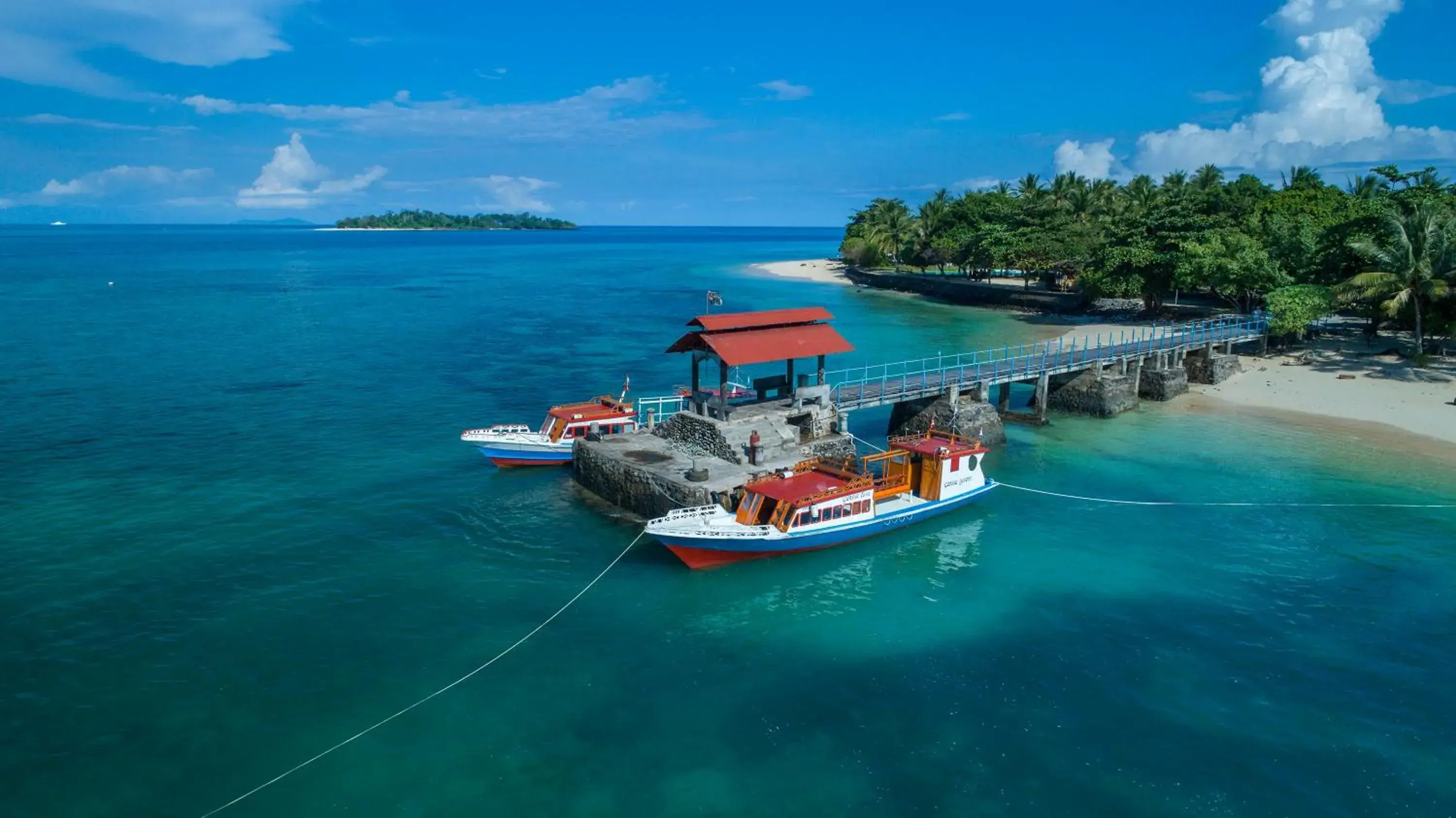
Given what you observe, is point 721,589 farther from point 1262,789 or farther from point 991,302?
point 991,302

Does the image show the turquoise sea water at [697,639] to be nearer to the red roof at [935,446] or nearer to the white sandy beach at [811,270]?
the red roof at [935,446]

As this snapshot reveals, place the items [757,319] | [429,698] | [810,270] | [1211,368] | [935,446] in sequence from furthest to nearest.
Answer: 1. [810,270]
2. [1211,368]
3. [757,319]
4. [935,446]
5. [429,698]

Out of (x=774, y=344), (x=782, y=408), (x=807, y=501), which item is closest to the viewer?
(x=807, y=501)

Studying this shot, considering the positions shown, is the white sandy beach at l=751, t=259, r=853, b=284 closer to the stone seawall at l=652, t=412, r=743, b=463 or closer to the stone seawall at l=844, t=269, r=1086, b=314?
the stone seawall at l=844, t=269, r=1086, b=314

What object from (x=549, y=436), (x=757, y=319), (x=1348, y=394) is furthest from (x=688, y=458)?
(x=1348, y=394)

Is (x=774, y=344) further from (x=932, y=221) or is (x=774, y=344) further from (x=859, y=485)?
(x=932, y=221)

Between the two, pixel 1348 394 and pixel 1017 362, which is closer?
pixel 1348 394

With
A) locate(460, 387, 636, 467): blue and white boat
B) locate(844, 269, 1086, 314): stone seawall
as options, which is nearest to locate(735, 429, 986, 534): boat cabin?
locate(460, 387, 636, 467): blue and white boat
